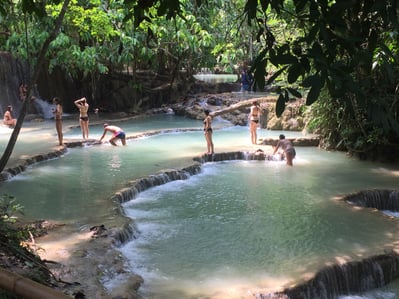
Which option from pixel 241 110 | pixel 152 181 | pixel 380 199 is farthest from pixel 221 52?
pixel 380 199

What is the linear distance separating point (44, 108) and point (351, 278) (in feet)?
67.1

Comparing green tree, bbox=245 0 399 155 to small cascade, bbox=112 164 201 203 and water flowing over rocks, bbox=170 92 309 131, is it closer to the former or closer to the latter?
small cascade, bbox=112 164 201 203

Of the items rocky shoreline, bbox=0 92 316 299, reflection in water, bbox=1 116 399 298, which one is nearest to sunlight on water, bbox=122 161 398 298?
reflection in water, bbox=1 116 399 298

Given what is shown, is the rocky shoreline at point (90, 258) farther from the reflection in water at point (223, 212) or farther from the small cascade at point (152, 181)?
the reflection in water at point (223, 212)

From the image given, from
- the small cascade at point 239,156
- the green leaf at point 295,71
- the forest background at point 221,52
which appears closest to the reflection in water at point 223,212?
the small cascade at point 239,156

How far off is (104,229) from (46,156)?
669cm

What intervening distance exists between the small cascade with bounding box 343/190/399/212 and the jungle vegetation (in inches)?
→ 63.6

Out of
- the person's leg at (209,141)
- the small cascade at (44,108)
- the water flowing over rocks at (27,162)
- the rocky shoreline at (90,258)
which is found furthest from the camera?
the small cascade at (44,108)

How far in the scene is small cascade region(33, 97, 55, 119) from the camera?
24062mm

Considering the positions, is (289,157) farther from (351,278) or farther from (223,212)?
(351,278)

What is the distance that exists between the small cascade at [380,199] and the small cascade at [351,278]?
335cm

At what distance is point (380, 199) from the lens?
10.5 m

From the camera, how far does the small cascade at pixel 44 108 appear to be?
947 inches

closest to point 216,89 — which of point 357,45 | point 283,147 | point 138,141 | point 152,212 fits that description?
point 138,141
